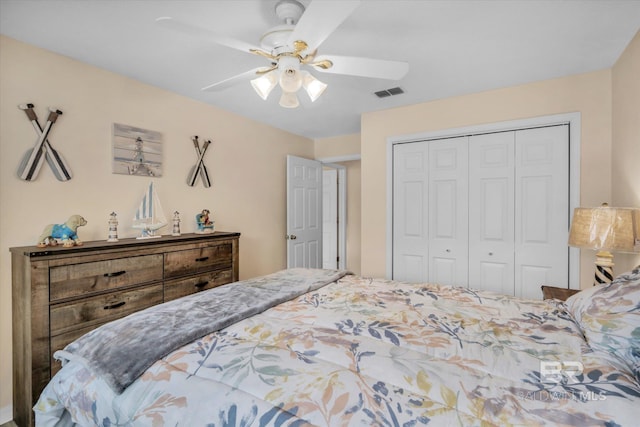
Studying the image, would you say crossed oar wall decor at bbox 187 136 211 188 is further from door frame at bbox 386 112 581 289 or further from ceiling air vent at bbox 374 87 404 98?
door frame at bbox 386 112 581 289

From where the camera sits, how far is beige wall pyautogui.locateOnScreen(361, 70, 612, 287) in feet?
8.13

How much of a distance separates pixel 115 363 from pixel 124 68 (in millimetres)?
2285

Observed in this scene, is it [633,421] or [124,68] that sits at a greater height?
[124,68]

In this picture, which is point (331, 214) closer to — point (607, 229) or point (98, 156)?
point (98, 156)

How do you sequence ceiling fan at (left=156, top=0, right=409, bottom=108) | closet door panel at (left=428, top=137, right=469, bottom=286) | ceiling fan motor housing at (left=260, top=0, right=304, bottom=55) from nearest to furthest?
ceiling fan at (left=156, top=0, right=409, bottom=108) → ceiling fan motor housing at (left=260, top=0, right=304, bottom=55) → closet door panel at (left=428, top=137, right=469, bottom=286)

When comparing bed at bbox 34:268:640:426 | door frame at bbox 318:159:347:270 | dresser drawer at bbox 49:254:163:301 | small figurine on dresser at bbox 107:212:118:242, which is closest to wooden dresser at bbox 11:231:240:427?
dresser drawer at bbox 49:254:163:301

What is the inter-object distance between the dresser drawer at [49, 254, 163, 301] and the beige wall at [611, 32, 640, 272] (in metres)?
3.31

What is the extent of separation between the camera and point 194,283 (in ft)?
8.46

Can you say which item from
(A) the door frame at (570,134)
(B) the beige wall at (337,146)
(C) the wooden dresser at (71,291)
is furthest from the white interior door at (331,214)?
(C) the wooden dresser at (71,291)

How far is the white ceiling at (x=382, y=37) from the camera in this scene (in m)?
1.68

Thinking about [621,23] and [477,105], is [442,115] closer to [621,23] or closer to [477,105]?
[477,105]

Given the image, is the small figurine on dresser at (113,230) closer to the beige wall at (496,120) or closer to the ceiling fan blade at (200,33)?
the ceiling fan blade at (200,33)

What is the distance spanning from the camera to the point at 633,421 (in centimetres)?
69

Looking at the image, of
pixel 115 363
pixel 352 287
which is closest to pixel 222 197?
pixel 352 287
